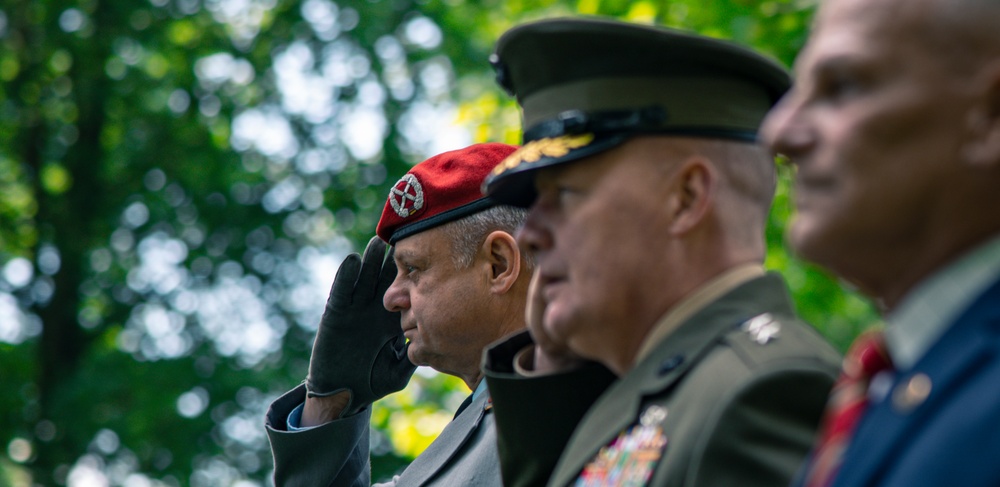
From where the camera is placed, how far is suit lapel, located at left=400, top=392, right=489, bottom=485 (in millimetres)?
3652

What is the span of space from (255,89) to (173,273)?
6.64 ft

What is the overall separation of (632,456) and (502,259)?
170 cm

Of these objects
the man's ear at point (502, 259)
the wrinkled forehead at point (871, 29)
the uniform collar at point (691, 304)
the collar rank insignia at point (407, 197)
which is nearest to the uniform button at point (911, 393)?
the wrinkled forehead at point (871, 29)

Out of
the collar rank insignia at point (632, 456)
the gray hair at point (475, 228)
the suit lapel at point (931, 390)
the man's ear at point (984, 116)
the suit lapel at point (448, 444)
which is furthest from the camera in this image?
the gray hair at point (475, 228)

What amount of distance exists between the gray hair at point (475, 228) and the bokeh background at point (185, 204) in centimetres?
969

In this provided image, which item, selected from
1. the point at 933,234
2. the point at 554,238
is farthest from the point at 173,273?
the point at 933,234

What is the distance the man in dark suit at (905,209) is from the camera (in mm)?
1436

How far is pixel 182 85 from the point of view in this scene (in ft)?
47.1

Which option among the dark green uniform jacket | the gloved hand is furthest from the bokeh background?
the dark green uniform jacket

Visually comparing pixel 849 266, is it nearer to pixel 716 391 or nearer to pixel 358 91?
pixel 716 391

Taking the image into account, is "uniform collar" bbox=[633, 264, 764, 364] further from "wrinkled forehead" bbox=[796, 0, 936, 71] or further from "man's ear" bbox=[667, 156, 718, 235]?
"wrinkled forehead" bbox=[796, 0, 936, 71]

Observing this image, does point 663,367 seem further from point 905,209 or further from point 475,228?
point 475,228

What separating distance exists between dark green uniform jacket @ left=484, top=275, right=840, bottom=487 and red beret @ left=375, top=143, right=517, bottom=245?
137 centimetres

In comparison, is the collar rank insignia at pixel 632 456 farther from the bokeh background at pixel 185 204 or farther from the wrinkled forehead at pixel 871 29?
the bokeh background at pixel 185 204
